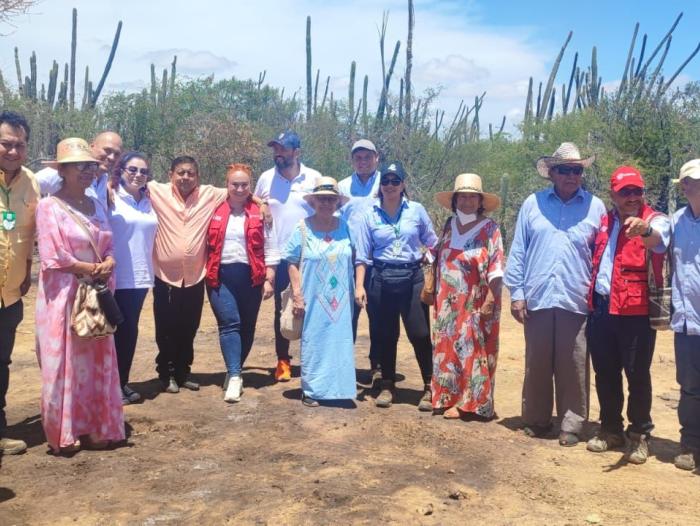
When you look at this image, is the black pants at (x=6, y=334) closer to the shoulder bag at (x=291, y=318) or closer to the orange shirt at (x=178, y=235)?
the orange shirt at (x=178, y=235)

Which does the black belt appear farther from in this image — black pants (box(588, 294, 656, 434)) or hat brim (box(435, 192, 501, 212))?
black pants (box(588, 294, 656, 434))

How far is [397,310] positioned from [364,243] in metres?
0.61

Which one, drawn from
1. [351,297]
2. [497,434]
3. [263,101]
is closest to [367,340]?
[351,297]

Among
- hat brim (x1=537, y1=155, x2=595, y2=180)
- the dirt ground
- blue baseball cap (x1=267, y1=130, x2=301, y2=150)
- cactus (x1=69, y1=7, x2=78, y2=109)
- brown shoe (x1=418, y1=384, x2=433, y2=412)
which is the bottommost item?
the dirt ground

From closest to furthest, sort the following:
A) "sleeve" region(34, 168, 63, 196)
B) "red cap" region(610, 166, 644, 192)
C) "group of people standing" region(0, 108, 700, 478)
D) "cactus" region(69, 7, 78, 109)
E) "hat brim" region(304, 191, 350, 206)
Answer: "group of people standing" region(0, 108, 700, 478)
"red cap" region(610, 166, 644, 192)
"sleeve" region(34, 168, 63, 196)
"hat brim" region(304, 191, 350, 206)
"cactus" region(69, 7, 78, 109)

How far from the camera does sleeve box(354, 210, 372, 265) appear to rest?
19.3 feet

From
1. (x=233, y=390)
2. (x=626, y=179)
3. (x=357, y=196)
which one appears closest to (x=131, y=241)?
(x=233, y=390)

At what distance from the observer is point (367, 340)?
8.84 m

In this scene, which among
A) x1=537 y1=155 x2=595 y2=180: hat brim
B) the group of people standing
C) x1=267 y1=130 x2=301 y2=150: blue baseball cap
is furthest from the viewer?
x1=267 y1=130 x2=301 y2=150: blue baseball cap

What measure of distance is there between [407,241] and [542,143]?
70.3 feet

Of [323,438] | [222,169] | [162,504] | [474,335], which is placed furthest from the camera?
[222,169]

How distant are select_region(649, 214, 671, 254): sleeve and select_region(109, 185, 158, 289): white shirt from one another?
356 centimetres

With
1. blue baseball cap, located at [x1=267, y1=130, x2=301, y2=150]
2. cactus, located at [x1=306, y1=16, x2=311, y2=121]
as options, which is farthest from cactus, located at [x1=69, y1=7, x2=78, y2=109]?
blue baseball cap, located at [x1=267, y1=130, x2=301, y2=150]

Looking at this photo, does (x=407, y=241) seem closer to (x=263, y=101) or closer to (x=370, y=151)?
(x=370, y=151)
